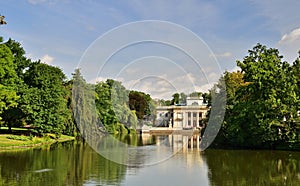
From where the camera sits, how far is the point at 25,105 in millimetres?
33625

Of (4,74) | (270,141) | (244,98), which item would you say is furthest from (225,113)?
(4,74)

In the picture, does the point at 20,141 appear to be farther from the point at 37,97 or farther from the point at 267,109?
the point at 267,109

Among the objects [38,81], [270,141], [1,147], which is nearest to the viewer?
[1,147]

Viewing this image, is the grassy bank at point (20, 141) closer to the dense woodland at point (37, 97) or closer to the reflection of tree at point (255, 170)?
the dense woodland at point (37, 97)

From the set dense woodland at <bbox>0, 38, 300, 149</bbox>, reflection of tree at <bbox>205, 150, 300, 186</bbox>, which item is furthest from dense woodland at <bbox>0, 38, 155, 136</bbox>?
reflection of tree at <bbox>205, 150, 300, 186</bbox>

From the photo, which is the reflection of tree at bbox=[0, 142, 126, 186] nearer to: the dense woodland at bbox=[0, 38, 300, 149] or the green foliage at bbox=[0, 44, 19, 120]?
the dense woodland at bbox=[0, 38, 300, 149]

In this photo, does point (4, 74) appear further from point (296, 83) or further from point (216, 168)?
point (296, 83)

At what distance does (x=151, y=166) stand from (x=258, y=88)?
1468 cm

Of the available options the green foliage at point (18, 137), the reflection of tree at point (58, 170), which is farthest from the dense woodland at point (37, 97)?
the reflection of tree at point (58, 170)

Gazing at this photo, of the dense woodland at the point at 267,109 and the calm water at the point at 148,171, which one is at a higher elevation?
the dense woodland at the point at 267,109

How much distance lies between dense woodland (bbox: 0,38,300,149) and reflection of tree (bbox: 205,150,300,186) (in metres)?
5.02

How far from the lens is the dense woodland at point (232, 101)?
2906cm

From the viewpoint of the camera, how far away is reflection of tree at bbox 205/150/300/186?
1573cm

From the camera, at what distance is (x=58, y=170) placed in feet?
57.7
